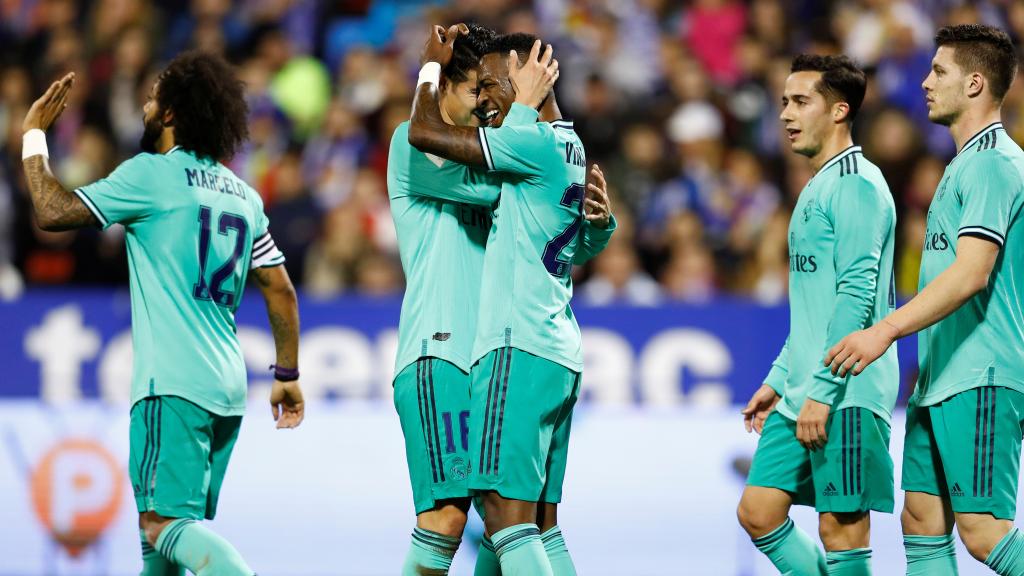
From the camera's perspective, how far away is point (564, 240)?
16.3 feet

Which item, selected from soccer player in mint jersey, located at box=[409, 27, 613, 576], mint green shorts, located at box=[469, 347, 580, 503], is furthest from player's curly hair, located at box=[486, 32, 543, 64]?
mint green shorts, located at box=[469, 347, 580, 503]

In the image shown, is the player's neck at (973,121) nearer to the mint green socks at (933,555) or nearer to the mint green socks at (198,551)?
the mint green socks at (933,555)

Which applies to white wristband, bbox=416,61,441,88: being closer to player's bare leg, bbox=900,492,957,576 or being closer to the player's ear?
the player's ear

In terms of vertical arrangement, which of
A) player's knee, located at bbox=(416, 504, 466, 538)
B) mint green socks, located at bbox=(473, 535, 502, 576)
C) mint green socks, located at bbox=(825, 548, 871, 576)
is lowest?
mint green socks, located at bbox=(473, 535, 502, 576)

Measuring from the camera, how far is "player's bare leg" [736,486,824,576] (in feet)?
17.7

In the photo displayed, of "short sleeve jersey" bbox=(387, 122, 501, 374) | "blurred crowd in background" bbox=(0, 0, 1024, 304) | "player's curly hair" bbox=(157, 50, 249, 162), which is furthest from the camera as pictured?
"blurred crowd in background" bbox=(0, 0, 1024, 304)

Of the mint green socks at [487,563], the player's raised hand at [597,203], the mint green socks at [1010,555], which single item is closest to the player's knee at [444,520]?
the mint green socks at [487,563]

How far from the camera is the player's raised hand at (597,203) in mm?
5148

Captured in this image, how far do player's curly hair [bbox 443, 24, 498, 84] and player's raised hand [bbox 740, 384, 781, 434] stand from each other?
181 cm

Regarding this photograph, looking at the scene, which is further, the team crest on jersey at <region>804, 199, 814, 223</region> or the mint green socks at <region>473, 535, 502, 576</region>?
A: the team crest on jersey at <region>804, 199, 814, 223</region>

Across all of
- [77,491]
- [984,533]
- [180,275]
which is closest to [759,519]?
[984,533]

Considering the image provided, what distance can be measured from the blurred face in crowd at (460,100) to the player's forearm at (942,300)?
5.66 ft

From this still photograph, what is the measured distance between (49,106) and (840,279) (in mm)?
3174

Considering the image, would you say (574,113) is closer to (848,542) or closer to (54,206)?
(848,542)
